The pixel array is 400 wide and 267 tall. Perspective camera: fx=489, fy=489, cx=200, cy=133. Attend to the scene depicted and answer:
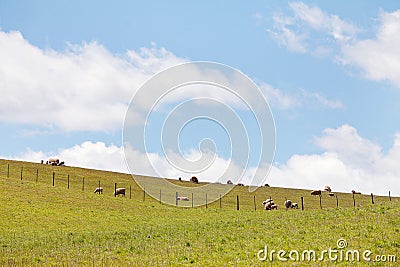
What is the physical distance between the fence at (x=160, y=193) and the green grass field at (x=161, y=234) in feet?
44.5


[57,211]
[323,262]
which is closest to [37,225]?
[57,211]

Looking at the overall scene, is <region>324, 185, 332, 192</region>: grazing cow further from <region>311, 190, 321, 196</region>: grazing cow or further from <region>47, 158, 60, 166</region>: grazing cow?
<region>47, 158, 60, 166</region>: grazing cow

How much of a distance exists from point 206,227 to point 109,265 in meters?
14.6

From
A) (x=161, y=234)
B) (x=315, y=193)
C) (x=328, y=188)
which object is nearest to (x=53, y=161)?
(x=315, y=193)

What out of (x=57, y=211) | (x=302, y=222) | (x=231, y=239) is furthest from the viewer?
(x=57, y=211)

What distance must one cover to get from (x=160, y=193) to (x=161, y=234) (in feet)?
145

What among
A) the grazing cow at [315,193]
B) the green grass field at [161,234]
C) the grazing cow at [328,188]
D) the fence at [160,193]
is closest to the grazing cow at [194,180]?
the fence at [160,193]

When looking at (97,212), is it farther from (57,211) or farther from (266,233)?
(266,233)

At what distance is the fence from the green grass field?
534 inches

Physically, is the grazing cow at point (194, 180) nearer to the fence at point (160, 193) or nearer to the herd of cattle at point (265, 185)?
the herd of cattle at point (265, 185)

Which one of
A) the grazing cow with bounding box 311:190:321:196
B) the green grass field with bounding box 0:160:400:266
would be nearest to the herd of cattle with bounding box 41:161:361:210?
the grazing cow with bounding box 311:190:321:196

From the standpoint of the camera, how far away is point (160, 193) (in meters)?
79.8

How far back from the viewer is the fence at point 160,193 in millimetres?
76812

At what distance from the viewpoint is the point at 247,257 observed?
968 inches
